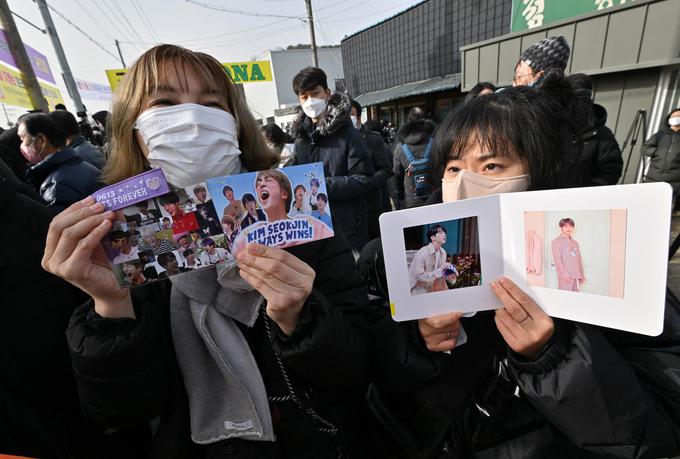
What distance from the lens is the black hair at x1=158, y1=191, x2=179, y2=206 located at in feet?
3.07

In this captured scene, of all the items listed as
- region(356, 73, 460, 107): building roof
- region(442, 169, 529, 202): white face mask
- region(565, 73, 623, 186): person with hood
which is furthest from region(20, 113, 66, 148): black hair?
region(356, 73, 460, 107): building roof

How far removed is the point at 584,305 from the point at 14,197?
85.4 inches

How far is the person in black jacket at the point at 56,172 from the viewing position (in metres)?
2.85

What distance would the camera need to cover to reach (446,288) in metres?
0.99

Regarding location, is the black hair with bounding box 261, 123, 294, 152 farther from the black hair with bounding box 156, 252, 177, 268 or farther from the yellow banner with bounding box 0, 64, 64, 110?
the yellow banner with bounding box 0, 64, 64, 110

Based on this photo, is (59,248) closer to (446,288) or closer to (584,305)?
(446,288)

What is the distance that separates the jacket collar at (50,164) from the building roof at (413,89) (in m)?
9.49

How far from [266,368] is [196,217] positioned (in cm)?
68

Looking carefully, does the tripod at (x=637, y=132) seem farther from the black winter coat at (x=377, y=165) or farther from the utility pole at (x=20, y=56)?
the utility pole at (x=20, y=56)

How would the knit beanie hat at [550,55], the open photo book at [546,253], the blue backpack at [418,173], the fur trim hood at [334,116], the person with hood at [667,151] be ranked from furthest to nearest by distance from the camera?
the person with hood at [667,151] < the blue backpack at [418,173] < the fur trim hood at [334,116] < the knit beanie hat at [550,55] < the open photo book at [546,253]

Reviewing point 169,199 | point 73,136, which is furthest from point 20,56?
point 169,199

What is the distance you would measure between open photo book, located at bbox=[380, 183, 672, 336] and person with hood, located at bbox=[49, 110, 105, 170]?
13.8ft

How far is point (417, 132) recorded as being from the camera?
402 centimetres

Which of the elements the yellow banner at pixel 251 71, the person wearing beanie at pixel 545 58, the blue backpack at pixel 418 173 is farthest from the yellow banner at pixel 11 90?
the yellow banner at pixel 251 71
